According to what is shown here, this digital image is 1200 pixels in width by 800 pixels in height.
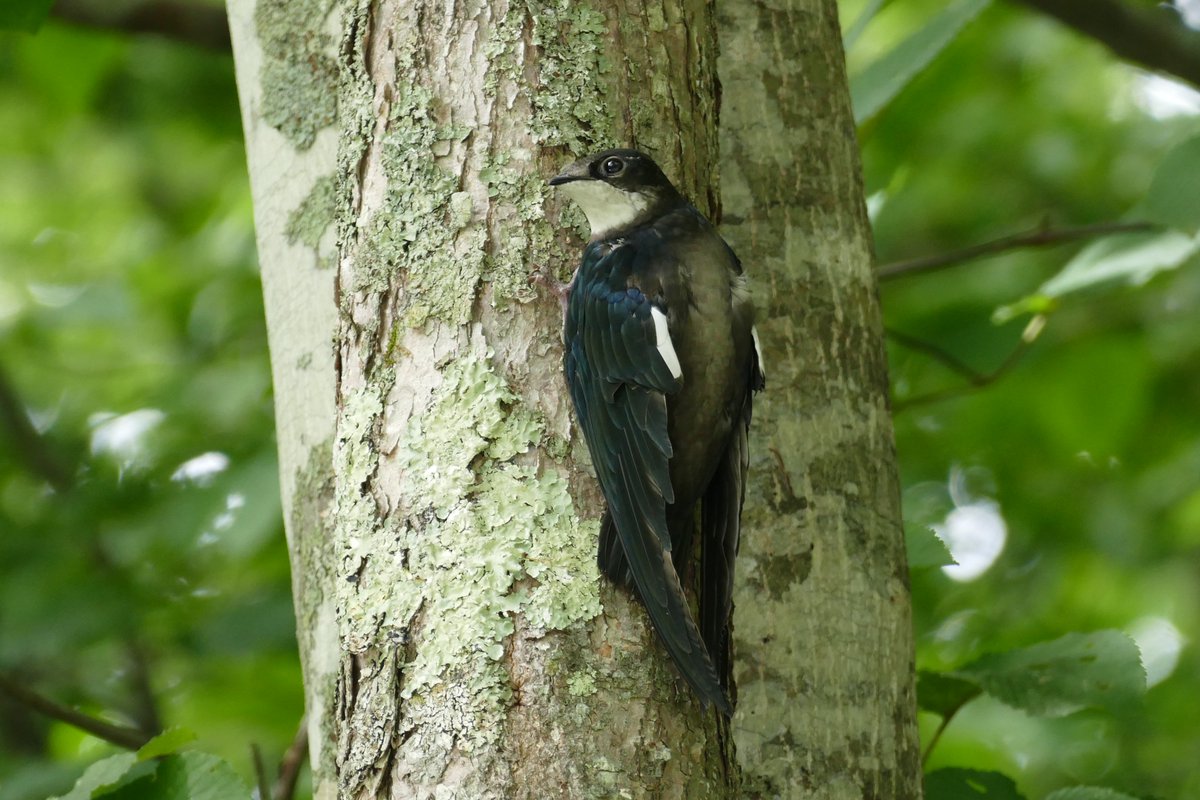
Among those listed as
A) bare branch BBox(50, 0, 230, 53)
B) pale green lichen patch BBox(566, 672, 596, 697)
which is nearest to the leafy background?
bare branch BBox(50, 0, 230, 53)

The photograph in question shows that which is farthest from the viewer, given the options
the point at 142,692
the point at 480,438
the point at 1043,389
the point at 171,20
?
the point at 1043,389

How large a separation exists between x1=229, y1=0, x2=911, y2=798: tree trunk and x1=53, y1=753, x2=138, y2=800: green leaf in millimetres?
277

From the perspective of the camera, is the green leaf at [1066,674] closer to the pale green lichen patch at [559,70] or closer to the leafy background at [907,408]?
the leafy background at [907,408]

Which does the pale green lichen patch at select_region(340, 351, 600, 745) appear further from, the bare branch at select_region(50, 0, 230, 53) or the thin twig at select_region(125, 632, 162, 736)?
the thin twig at select_region(125, 632, 162, 736)

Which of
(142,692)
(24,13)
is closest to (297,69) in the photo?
(24,13)

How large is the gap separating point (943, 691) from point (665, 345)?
105 centimetres

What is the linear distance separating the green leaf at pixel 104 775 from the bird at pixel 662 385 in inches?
30.0

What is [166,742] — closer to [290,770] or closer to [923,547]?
[290,770]

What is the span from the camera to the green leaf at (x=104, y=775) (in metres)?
1.62

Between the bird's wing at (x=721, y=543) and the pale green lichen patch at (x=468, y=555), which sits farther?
the bird's wing at (x=721, y=543)

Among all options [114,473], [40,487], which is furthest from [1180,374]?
[40,487]

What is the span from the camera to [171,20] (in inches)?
128

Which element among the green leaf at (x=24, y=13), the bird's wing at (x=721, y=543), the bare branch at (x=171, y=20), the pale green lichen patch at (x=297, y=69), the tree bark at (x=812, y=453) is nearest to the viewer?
the bird's wing at (x=721, y=543)

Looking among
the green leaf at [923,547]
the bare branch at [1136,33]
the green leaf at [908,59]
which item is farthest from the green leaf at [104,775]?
the bare branch at [1136,33]
